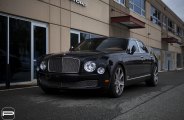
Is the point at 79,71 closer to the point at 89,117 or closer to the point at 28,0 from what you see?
the point at 89,117

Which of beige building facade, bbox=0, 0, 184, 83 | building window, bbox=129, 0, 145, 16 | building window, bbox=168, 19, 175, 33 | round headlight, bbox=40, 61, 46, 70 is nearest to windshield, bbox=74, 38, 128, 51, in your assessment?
round headlight, bbox=40, 61, 46, 70

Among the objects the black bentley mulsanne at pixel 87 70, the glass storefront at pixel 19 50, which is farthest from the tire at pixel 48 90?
the glass storefront at pixel 19 50

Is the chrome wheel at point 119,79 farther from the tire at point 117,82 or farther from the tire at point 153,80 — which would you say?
the tire at point 153,80

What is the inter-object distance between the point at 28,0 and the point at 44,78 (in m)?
5.91

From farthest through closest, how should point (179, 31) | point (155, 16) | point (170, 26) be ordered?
point (179, 31)
point (170, 26)
point (155, 16)

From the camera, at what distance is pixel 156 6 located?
37625 mm

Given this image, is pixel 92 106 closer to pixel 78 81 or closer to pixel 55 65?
pixel 78 81

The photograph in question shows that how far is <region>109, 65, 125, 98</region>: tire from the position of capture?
807cm

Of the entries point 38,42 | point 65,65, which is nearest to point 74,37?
point 38,42

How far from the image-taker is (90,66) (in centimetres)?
782

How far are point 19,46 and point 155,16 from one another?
26821 millimetres

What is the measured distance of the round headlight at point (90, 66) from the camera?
7791 mm

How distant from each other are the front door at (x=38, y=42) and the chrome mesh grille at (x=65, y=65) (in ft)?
18.3

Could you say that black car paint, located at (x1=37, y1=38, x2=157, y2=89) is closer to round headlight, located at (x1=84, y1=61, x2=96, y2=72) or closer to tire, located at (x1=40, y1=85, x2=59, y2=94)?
round headlight, located at (x1=84, y1=61, x2=96, y2=72)
